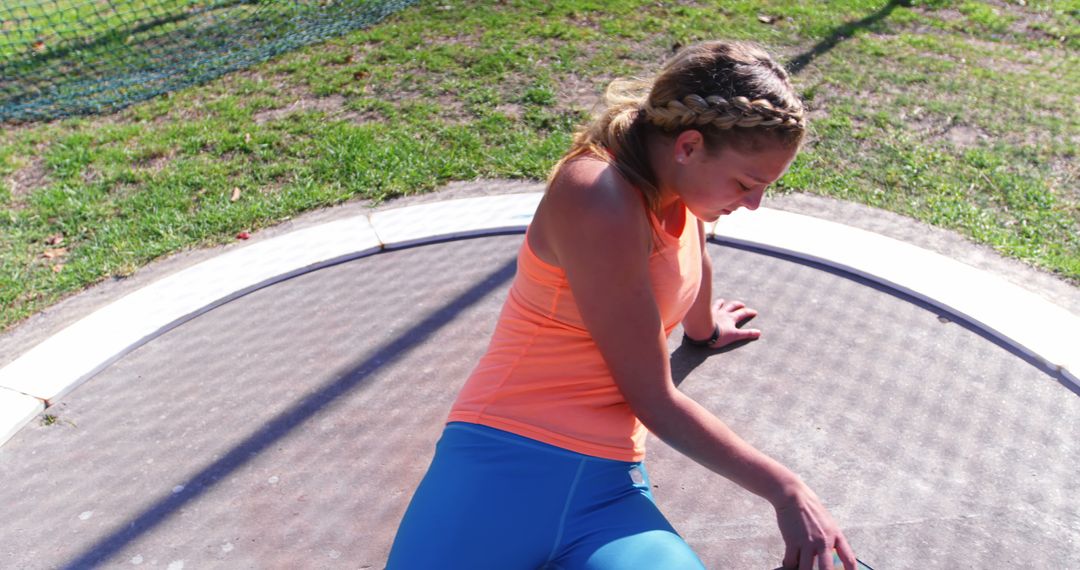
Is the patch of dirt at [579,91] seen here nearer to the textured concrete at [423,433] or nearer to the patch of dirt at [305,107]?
the patch of dirt at [305,107]

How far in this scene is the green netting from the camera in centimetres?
546

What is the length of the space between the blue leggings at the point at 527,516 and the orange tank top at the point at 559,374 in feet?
0.13

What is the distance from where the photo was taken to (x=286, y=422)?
9.73ft

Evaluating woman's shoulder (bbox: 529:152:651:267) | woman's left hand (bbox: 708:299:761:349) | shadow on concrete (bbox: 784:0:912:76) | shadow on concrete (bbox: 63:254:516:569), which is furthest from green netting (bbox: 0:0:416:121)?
woman's shoulder (bbox: 529:152:651:267)

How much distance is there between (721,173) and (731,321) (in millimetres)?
1533

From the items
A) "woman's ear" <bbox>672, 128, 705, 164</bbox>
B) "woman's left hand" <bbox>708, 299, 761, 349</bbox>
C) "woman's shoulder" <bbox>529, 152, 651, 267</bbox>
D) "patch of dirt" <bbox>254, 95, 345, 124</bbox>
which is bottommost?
"woman's left hand" <bbox>708, 299, 761, 349</bbox>

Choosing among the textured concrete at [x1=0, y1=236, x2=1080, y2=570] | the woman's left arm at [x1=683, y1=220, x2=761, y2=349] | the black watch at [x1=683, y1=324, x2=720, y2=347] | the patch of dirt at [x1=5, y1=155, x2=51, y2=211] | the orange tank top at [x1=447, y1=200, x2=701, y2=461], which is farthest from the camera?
the patch of dirt at [x1=5, y1=155, x2=51, y2=211]

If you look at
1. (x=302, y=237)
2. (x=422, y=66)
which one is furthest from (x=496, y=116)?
(x=302, y=237)

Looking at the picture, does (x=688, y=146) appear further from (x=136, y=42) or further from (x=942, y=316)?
(x=136, y=42)

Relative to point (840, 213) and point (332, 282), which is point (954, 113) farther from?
point (332, 282)

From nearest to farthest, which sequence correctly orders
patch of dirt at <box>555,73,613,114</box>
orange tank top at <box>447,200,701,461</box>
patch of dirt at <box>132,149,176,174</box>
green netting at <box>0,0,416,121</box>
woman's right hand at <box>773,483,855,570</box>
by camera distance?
woman's right hand at <box>773,483,855,570</box>, orange tank top at <box>447,200,701,461</box>, patch of dirt at <box>132,149,176,174</box>, patch of dirt at <box>555,73,613,114</box>, green netting at <box>0,0,416,121</box>

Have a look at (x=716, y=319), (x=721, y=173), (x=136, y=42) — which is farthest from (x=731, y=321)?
(x=136, y=42)

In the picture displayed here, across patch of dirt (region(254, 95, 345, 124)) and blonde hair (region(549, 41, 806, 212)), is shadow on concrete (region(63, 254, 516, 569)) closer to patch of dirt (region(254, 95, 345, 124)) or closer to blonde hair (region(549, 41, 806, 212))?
blonde hair (region(549, 41, 806, 212))

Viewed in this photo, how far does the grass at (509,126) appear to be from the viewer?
13.2 feet
